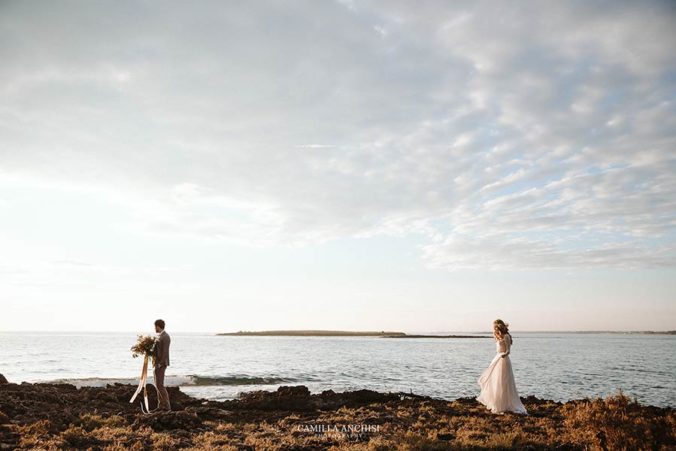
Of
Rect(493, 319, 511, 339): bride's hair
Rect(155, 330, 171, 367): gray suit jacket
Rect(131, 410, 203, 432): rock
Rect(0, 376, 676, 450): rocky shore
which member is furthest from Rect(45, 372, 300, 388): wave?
Rect(493, 319, 511, 339): bride's hair

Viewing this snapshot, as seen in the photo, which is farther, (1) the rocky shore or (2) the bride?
(2) the bride

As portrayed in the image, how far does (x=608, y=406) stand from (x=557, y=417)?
167cm

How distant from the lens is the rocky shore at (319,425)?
1012 centimetres

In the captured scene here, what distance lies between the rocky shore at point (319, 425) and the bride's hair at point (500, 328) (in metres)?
2.53

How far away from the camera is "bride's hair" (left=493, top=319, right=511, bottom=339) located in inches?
562

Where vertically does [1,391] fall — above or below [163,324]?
below

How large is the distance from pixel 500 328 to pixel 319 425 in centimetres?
656

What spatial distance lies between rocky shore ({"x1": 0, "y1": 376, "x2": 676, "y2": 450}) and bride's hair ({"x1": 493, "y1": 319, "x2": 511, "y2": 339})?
99.4 inches

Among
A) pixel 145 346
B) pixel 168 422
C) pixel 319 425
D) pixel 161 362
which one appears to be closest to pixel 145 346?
pixel 145 346

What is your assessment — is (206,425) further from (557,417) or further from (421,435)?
(557,417)

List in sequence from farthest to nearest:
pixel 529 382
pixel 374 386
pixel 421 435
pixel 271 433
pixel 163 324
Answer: pixel 529 382, pixel 374 386, pixel 163 324, pixel 271 433, pixel 421 435

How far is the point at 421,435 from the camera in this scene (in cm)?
1140

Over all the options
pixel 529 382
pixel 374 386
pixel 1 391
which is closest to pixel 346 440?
pixel 1 391

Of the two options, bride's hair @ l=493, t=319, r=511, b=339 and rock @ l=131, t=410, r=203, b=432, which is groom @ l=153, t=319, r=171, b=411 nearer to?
rock @ l=131, t=410, r=203, b=432
